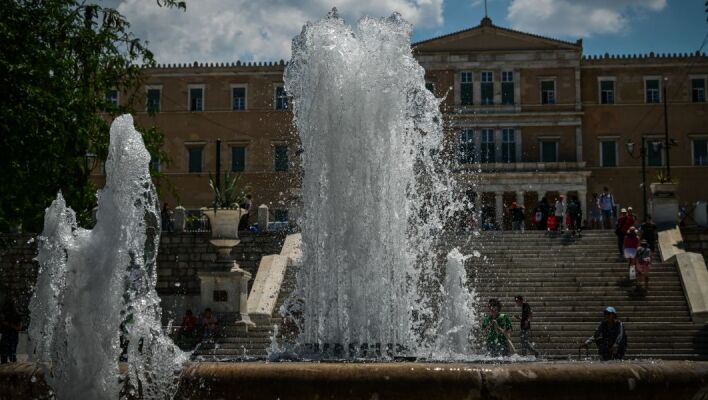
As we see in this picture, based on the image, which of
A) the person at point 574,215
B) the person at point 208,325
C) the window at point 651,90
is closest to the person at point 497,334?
the person at point 208,325

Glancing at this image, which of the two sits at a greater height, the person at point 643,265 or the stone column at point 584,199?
the stone column at point 584,199

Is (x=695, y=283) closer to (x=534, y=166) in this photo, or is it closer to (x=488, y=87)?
(x=534, y=166)

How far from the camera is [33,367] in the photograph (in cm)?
792

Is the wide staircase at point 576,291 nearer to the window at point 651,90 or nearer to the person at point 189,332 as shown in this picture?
the person at point 189,332

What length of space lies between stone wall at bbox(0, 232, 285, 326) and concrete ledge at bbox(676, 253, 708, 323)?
1022 centimetres

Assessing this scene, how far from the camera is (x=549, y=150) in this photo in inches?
1873

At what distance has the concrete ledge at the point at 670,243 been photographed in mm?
22077

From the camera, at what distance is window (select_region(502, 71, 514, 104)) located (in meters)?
47.9

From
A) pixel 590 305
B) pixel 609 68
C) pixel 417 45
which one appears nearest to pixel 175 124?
pixel 417 45

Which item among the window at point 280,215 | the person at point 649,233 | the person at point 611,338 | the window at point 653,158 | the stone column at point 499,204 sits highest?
the window at point 653,158

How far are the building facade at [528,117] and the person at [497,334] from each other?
1247 inches

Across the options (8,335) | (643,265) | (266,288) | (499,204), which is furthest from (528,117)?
(8,335)

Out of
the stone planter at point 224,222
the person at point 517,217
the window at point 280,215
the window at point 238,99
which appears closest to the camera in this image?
the stone planter at point 224,222

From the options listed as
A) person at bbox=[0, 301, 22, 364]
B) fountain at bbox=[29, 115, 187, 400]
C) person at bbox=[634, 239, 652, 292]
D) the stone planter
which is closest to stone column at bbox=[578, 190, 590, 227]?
person at bbox=[634, 239, 652, 292]
